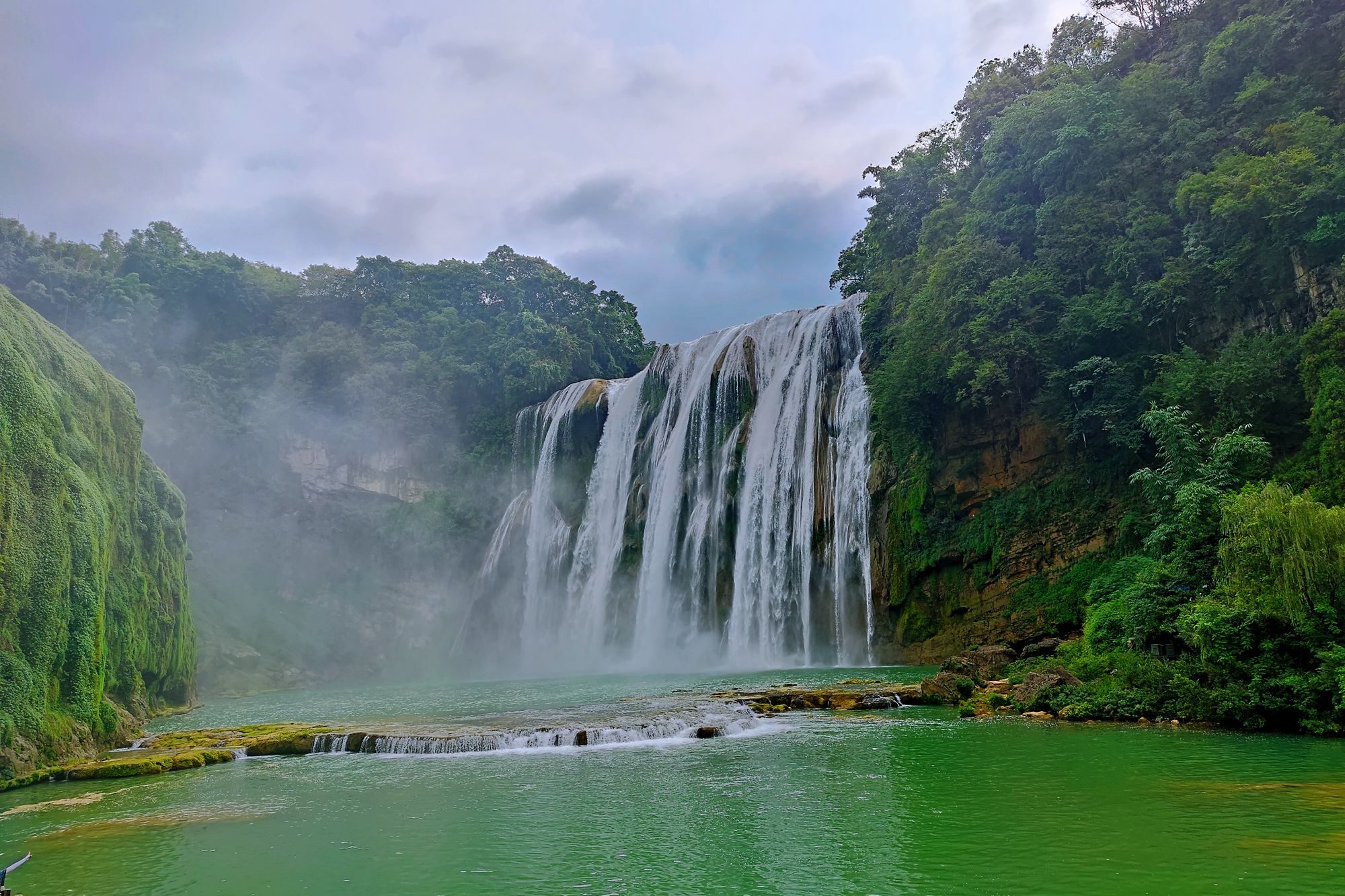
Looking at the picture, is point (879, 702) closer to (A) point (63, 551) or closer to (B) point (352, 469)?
(A) point (63, 551)

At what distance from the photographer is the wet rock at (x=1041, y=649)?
21781 mm

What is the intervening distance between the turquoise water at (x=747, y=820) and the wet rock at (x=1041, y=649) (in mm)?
8293

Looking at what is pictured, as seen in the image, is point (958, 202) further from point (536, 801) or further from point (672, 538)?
point (536, 801)

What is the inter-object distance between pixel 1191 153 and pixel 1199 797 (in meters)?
25.0

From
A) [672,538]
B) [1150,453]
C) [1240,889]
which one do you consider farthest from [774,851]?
[672,538]

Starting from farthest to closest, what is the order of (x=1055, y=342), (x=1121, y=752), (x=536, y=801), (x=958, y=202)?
(x=958, y=202), (x=1055, y=342), (x=1121, y=752), (x=536, y=801)

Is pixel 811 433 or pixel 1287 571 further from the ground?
pixel 811 433

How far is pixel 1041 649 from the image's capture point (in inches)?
860

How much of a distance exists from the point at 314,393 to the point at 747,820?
165ft

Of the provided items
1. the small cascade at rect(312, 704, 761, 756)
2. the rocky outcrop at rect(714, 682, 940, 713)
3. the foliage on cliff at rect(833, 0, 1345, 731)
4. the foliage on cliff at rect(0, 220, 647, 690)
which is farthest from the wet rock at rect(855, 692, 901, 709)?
the foliage on cliff at rect(0, 220, 647, 690)

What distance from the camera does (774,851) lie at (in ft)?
25.2

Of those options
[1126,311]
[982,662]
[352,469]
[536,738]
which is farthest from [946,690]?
[352,469]

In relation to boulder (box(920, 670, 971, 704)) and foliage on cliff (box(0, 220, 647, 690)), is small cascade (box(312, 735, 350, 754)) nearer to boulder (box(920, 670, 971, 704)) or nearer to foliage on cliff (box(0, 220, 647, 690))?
boulder (box(920, 670, 971, 704))

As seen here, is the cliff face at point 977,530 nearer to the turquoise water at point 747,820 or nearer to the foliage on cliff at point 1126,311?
the foliage on cliff at point 1126,311
